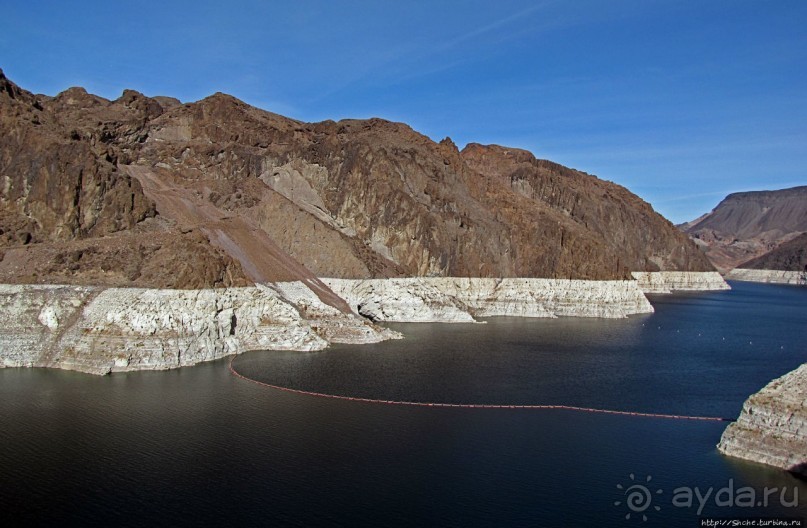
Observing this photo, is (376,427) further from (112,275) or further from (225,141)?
(225,141)

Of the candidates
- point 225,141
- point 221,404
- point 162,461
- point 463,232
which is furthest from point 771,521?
point 225,141

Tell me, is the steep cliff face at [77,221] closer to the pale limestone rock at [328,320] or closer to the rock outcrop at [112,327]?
the rock outcrop at [112,327]

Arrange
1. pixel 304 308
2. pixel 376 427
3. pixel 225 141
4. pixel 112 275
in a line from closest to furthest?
pixel 376 427, pixel 112 275, pixel 304 308, pixel 225 141

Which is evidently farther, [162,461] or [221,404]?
[221,404]

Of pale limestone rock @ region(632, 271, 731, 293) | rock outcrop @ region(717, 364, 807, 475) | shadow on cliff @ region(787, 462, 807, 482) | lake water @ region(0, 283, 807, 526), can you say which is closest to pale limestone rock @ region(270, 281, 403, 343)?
lake water @ region(0, 283, 807, 526)

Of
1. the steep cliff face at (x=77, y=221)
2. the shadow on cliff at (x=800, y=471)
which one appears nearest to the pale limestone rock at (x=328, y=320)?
the steep cliff face at (x=77, y=221)

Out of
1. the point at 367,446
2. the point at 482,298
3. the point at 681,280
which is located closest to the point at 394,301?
the point at 482,298
